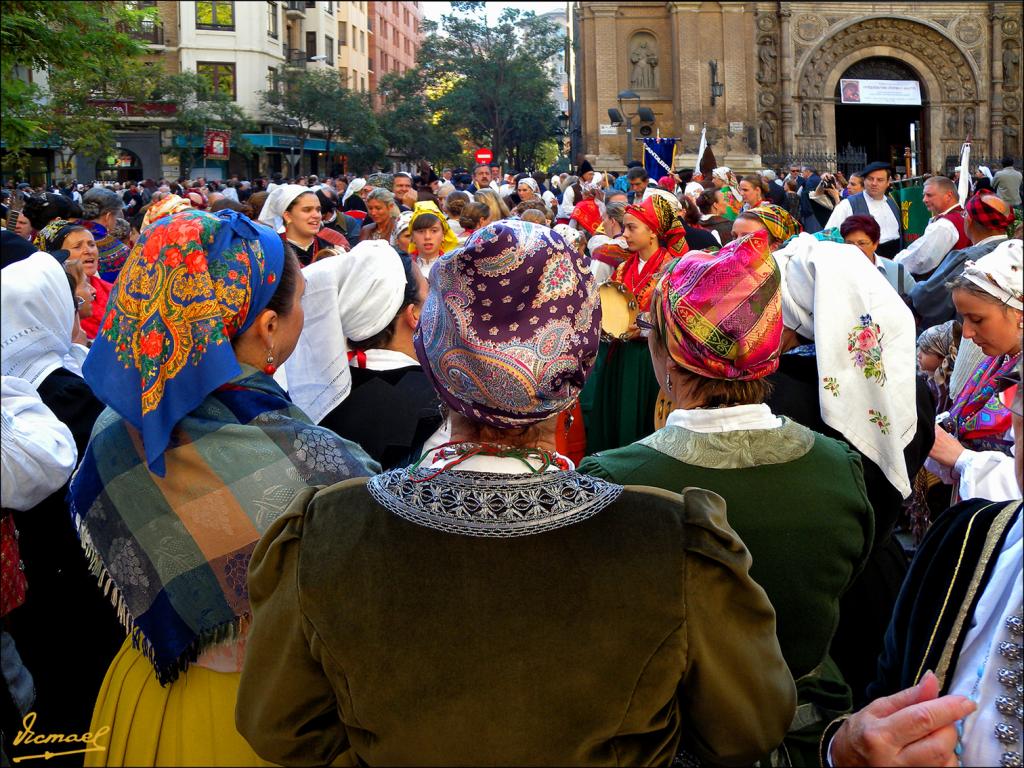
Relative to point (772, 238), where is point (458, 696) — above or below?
below

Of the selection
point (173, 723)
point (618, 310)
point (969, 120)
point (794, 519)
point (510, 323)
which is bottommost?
point (173, 723)

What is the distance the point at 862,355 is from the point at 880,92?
31.2 m

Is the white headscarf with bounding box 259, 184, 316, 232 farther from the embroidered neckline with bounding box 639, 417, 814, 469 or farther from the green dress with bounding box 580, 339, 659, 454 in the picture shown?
the embroidered neckline with bounding box 639, 417, 814, 469

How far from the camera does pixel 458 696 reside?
1866mm

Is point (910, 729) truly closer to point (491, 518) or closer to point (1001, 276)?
point (491, 518)

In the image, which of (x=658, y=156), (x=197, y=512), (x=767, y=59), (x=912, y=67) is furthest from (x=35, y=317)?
(x=912, y=67)

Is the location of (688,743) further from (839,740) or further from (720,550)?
(720,550)

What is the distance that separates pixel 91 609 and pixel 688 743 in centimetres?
265

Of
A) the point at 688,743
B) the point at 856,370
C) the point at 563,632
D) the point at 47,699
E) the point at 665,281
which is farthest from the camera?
the point at 47,699

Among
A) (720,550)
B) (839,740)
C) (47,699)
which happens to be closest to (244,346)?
(720,550)

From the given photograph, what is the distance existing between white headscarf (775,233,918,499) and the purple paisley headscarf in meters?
1.86

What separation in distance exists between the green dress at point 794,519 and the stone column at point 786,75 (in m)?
30.4

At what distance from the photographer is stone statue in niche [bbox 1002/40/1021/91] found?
3216 centimetres

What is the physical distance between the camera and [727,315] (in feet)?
9.08
